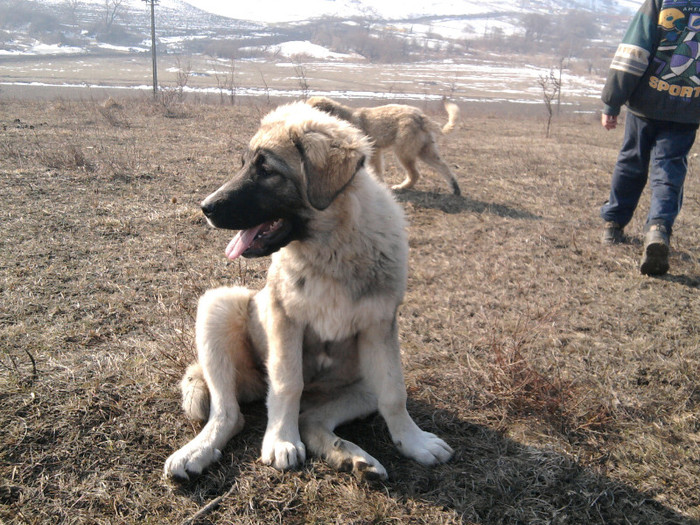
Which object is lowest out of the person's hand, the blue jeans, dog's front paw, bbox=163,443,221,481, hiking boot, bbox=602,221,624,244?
dog's front paw, bbox=163,443,221,481

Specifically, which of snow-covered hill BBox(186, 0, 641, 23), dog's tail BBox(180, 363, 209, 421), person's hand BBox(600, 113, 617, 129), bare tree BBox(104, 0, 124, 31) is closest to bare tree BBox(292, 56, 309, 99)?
person's hand BBox(600, 113, 617, 129)

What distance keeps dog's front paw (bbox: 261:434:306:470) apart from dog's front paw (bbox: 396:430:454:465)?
0.47 m

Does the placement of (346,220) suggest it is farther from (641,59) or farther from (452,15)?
(452,15)

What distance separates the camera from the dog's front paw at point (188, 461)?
216cm

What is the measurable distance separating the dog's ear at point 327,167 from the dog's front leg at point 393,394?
25.5 inches

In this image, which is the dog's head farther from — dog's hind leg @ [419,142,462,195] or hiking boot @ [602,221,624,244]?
dog's hind leg @ [419,142,462,195]

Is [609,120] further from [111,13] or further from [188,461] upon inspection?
[111,13]

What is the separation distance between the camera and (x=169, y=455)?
2361 millimetres

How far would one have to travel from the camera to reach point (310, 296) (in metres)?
2.37

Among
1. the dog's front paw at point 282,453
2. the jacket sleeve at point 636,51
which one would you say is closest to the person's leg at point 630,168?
the jacket sleeve at point 636,51

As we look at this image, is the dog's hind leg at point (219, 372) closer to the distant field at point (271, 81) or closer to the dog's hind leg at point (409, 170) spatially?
the dog's hind leg at point (409, 170)

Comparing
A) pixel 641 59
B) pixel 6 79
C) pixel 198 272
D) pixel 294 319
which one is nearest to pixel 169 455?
pixel 294 319

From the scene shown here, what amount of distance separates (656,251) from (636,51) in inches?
67.6

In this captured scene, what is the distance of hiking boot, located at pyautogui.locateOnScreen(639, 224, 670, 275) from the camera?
4.17 metres
